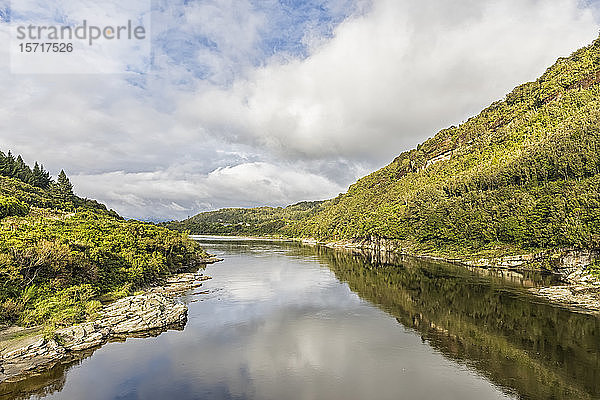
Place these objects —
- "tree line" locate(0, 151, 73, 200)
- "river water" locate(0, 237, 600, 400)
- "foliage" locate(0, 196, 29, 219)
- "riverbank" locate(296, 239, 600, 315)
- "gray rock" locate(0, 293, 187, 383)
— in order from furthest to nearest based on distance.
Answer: "tree line" locate(0, 151, 73, 200)
"foliage" locate(0, 196, 29, 219)
"riverbank" locate(296, 239, 600, 315)
"gray rock" locate(0, 293, 187, 383)
"river water" locate(0, 237, 600, 400)

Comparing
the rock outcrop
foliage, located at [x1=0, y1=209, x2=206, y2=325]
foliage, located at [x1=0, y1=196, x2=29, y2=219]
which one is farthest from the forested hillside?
foliage, located at [x1=0, y1=196, x2=29, y2=219]

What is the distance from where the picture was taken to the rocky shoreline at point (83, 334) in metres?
28.4

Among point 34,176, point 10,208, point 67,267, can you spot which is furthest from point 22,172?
point 67,267

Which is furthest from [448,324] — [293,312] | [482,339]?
[293,312]

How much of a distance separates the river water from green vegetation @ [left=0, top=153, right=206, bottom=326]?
7431 mm

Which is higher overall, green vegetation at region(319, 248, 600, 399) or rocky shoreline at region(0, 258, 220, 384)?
rocky shoreline at region(0, 258, 220, 384)

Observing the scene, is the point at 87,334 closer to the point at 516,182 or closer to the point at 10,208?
the point at 10,208

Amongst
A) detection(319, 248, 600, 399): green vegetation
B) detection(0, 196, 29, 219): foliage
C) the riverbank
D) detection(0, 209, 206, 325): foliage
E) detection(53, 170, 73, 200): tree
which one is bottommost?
detection(319, 248, 600, 399): green vegetation

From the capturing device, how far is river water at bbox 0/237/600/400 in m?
26.7

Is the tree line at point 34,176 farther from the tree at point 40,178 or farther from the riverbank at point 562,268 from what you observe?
the riverbank at point 562,268

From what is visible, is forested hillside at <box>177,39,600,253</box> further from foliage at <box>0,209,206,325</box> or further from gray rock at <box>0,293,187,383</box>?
foliage at <box>0,209,206,325</box>

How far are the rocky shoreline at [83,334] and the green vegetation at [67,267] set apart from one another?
205 cm

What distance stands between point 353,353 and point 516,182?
85449mm

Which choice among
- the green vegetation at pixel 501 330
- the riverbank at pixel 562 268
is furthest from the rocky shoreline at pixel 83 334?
the riverbank at pixel 562 268
